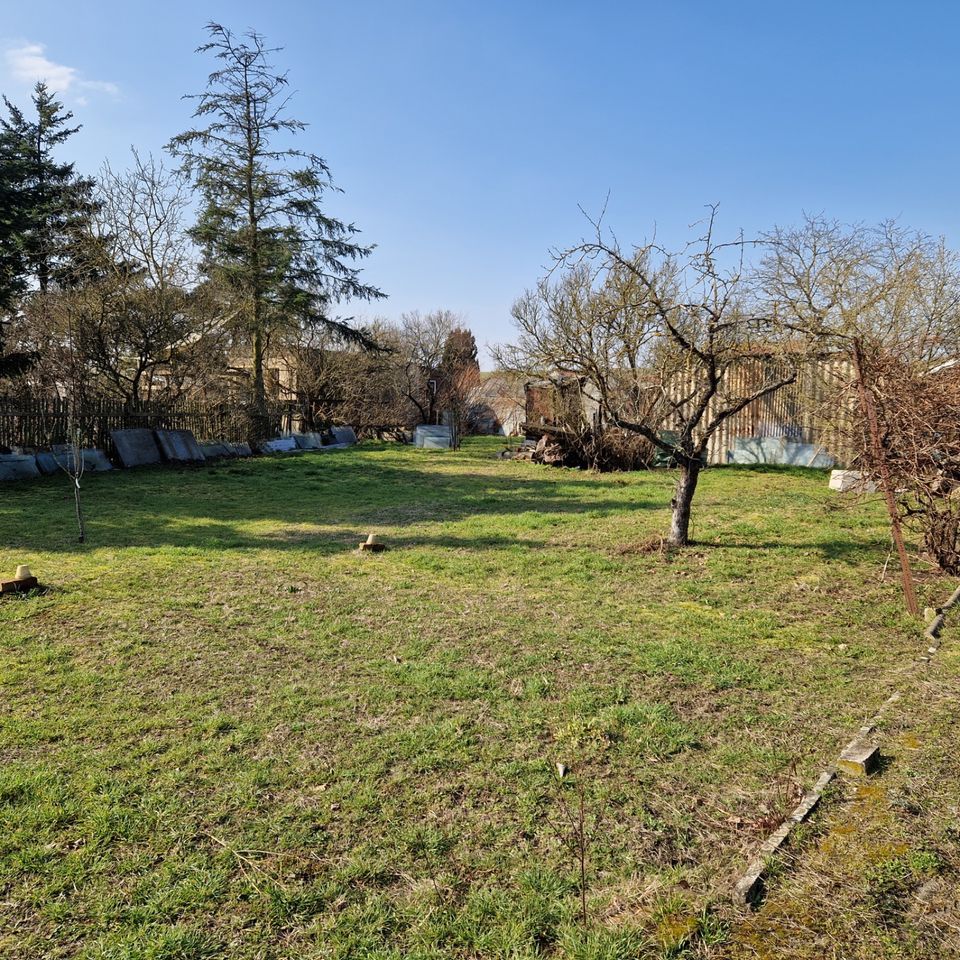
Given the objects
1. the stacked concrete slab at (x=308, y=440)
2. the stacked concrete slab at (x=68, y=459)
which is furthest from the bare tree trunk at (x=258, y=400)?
the stacked concrete slab at (x=68, y=459)

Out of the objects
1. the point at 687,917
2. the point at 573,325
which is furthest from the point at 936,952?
the point at 573,325

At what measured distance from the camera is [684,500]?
7.49 metres

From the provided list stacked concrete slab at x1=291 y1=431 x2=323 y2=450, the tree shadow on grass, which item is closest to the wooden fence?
stacked concrete slab at x1=291 y1=431 x2=323 y2=450

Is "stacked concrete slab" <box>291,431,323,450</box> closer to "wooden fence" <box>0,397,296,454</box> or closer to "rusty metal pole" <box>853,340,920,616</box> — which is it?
"wooden fence" <box>0,397,296,454</box>

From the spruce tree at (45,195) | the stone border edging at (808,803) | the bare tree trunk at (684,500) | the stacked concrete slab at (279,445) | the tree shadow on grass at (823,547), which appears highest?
the spruce tree at (45,195)

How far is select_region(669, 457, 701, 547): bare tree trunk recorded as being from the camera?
7375 mm

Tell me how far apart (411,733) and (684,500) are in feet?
16.6

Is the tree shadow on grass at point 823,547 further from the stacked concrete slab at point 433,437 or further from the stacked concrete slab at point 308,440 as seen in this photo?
the stacked concrete slab at point 308,440

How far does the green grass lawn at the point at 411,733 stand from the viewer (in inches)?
86.0

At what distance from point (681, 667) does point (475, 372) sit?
26.5 meters

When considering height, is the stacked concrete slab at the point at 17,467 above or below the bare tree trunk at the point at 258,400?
below

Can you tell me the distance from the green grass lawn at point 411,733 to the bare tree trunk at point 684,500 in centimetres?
27

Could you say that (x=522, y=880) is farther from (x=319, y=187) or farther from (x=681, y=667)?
(x=319, y=187)

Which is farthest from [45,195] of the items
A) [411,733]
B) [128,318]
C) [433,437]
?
[411,733]
